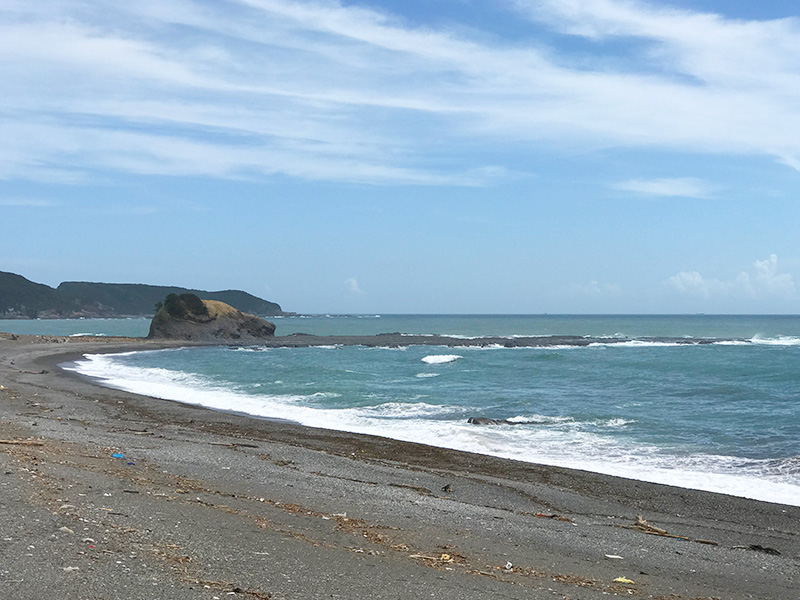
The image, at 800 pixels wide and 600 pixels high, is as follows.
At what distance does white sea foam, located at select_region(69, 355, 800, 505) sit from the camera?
12625 millimetres

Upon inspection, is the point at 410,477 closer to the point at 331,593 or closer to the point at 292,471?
the point at 292,471

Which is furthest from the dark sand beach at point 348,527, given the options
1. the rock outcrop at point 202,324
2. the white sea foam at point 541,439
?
the rock outcrop at point 202,324

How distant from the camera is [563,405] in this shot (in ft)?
76.1

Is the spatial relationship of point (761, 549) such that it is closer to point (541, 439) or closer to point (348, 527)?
point (348, 527)

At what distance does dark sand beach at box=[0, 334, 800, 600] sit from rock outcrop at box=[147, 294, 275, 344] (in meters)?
61.6

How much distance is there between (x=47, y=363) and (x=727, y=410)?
1322 inches

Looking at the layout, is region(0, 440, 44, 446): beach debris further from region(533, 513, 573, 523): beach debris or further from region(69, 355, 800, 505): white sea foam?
region(533, 513, 573, 523): beach debris

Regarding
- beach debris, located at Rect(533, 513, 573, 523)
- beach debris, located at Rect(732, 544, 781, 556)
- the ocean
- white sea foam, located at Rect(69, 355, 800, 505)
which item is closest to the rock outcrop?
the ocean

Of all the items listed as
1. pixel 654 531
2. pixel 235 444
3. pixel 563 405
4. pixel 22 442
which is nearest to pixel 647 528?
pixel 654 531

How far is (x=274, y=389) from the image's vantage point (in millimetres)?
28688

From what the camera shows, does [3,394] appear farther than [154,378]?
No

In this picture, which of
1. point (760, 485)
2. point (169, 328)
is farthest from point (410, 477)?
point (169, 328)

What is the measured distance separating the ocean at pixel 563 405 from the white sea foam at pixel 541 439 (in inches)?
1.4

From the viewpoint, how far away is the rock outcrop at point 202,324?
74125mm
